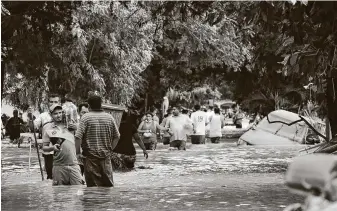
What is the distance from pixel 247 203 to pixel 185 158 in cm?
1254

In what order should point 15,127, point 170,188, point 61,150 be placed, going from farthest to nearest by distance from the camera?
point 15,127 → point 170,188 → point 61,150

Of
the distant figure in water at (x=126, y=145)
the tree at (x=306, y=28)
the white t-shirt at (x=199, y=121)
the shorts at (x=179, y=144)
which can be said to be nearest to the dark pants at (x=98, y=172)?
the tree at (x=306, y=28)

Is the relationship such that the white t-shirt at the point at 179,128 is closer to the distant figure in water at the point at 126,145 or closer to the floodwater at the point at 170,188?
the floodwater at the point at 170,188

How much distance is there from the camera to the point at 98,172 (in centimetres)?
1291

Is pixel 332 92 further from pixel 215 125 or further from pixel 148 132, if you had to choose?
pixel 215 125

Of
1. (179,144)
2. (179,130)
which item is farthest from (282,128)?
(179,130)

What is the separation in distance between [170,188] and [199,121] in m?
17.9

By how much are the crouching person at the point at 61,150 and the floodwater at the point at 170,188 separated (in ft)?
0.52

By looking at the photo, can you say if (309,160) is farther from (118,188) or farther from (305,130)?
(305,130)

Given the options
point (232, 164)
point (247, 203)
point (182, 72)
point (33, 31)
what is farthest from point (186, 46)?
point (247, 203)

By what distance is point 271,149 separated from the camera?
29.3 meters

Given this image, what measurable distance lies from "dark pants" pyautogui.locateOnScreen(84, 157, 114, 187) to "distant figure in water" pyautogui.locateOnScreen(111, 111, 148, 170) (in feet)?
18.2

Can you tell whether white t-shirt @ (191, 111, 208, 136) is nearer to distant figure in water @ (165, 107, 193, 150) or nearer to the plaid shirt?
distant figure in water @ (165, 107, 193, 150)

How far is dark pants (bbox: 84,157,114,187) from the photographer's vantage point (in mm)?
12661
